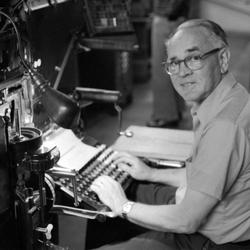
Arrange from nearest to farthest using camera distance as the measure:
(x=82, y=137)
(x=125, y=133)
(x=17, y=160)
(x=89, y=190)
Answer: (x=17, y=160) < (x=89, y=190) < (x=82, y=137) < (x=125, y=133)

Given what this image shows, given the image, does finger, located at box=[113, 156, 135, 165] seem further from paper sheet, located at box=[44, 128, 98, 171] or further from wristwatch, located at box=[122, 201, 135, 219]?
wristwatch, located at box=[122, 201, 135, 219]

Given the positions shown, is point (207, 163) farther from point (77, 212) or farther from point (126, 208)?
point (77, 212)

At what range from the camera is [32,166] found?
1.45m

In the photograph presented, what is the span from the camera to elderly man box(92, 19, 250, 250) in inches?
59.2

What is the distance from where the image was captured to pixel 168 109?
4.62m

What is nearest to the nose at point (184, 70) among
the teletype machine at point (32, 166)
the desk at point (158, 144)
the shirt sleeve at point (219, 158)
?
the shirt sleeve at point (219, 158)

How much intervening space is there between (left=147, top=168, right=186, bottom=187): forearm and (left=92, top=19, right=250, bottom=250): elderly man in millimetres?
332

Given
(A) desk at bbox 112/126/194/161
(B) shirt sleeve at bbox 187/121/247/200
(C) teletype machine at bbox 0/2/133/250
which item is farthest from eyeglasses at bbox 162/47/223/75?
(A) desk at bbox 112/126/194/161

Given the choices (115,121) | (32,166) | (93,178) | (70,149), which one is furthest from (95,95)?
(115,121)

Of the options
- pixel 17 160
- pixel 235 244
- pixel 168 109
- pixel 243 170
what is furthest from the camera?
pixel 168 109

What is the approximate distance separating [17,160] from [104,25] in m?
1.17

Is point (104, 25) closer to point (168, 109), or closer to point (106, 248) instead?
point (106, 248)

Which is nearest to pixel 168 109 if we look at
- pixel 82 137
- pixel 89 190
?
pixel 82 137

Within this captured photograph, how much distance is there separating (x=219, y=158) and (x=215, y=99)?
9.4 inches
